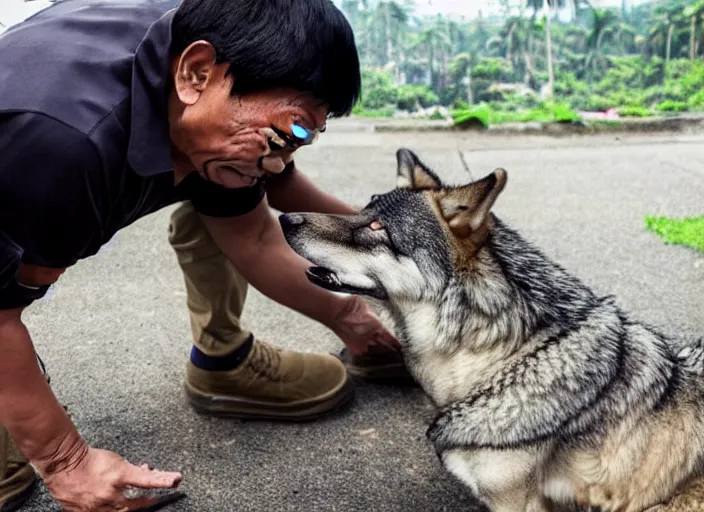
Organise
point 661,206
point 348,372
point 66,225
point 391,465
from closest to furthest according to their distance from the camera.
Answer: point 66,225 → point 391,465 → point 348,372 → point 661,206

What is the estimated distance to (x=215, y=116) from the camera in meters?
1.70

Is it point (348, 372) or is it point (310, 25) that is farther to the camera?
point (348, 372)

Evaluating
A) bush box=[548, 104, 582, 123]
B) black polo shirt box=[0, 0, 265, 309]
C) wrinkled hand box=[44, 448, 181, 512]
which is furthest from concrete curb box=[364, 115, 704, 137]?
wrinkled hand box=[44, 448, 181, 512]

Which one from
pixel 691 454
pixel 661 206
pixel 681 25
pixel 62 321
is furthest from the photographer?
pixel 681 25

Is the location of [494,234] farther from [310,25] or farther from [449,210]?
[310,25]

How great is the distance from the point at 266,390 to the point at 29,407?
3.65 ft

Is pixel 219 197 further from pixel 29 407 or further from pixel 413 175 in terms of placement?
pixel 29 407

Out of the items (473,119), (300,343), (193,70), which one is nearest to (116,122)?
(193,70)

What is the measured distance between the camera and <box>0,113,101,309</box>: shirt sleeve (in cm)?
150

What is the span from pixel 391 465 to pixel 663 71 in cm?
843

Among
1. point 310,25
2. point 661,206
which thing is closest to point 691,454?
point 310,25

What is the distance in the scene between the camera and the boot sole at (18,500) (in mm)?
2238

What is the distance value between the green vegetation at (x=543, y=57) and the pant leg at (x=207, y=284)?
6.67m

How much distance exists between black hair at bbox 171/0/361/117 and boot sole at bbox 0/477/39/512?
1.57m
